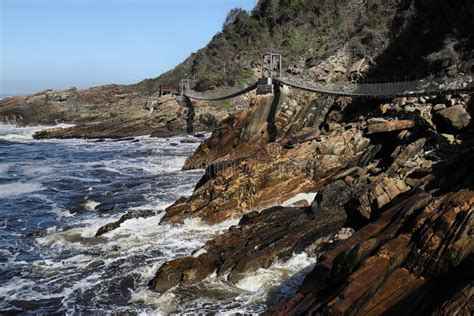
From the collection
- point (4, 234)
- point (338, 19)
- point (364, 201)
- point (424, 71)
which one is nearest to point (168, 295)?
point (364, 201)

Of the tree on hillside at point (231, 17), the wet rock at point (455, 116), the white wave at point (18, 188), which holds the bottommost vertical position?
the white wave at point (18, 188)

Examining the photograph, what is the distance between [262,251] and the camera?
1278cm

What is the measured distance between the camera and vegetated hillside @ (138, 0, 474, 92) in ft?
75.8

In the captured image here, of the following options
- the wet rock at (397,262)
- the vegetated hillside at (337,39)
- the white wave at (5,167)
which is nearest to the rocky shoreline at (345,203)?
the wet rock at (397,262)

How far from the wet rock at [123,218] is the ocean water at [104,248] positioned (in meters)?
0.21

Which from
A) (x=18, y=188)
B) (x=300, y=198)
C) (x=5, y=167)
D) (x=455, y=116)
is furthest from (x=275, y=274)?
(x=5, y=167)

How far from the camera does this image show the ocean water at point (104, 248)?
1177cm

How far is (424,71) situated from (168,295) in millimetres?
16884

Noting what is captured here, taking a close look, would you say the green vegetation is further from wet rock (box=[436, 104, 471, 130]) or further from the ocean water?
wet rock (box=[436, 104, 471, 130])

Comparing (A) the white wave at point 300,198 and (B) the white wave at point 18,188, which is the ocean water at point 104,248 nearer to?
(B) the white wave at point 18,188

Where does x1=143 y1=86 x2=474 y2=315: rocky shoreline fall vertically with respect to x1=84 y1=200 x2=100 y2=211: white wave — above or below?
above

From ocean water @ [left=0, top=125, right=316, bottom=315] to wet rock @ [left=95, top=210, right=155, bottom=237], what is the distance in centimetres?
21

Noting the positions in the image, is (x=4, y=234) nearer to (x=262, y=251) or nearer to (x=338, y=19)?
(x=262, y=251)

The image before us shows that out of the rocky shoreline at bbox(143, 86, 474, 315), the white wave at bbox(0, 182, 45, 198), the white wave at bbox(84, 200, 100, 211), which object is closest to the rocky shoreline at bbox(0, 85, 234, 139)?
the white wave at bbox(0, 182, 45, 198)
